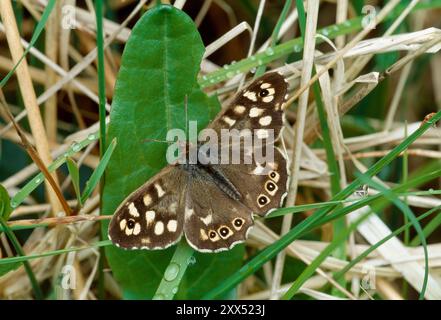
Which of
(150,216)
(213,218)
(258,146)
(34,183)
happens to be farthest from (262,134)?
(34,183)

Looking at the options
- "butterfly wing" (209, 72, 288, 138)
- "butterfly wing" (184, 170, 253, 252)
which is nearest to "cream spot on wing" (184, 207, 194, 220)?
"butterfly wing" (184, 170, 253, 252)

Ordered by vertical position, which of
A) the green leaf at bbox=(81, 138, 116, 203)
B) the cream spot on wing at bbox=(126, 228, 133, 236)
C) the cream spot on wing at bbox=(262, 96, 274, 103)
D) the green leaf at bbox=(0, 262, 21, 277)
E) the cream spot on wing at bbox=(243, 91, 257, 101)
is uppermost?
the cream spot on wing at bbox=(243, 91, 257, 101)

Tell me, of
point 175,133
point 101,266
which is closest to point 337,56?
point 175,133

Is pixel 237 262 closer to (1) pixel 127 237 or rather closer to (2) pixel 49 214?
(1) pixel 127 237

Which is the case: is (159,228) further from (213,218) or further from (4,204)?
(4,204)

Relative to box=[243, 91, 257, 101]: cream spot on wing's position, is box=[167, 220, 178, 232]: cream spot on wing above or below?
below

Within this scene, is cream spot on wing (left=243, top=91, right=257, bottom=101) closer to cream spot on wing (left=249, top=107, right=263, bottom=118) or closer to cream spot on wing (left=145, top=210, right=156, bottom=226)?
cream spot on wing (left=249, top=107, right=263, bottom=118)

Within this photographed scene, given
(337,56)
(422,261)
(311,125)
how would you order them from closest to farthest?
(337,56) < (422,261) < (311,125)

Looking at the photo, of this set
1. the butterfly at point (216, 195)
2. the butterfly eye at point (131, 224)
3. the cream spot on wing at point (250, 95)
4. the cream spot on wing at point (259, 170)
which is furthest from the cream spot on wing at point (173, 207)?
the cream spot on wing at point (250, 95)
